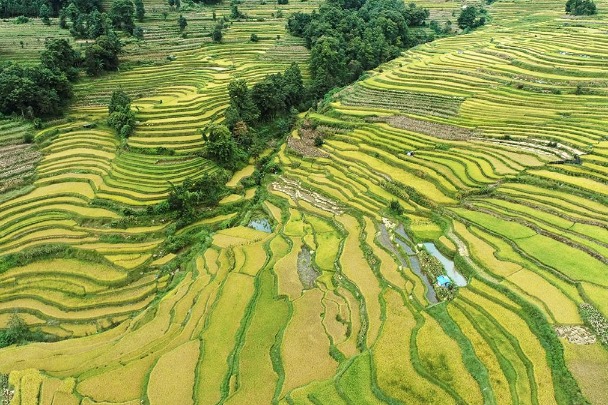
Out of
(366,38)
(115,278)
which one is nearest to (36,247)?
(115,278)

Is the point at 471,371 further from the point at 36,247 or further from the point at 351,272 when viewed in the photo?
the point at 36,247

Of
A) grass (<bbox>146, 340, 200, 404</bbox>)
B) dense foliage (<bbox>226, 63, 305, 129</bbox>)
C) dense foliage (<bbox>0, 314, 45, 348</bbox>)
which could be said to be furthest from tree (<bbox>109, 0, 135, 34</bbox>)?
grass (<bbox>146, 340, 200, 404</bbox>)

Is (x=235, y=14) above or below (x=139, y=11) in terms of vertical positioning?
below

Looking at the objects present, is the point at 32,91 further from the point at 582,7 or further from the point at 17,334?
the point at 582,7

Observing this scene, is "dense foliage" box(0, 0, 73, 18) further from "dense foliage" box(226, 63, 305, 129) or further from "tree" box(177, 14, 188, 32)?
"dense foliage" box(226, 63, 305, 129)

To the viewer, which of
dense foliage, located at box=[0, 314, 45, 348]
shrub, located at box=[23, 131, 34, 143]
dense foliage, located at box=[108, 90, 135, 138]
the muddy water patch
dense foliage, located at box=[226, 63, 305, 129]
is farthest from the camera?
dense foliage, located at box=[226, 63, 305, 129]

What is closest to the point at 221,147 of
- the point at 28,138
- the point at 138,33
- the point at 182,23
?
the point at 28,138

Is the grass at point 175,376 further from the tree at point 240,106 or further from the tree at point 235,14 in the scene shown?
the tree at point 235,14
